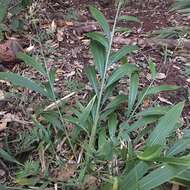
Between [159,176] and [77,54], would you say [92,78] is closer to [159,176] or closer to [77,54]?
[77,54]

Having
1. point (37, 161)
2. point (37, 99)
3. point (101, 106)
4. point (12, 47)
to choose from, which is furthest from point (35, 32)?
point (37, 161)

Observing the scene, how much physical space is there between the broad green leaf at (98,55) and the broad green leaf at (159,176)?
63 cm

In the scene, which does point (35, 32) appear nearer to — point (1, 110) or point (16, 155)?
point (1, 110)

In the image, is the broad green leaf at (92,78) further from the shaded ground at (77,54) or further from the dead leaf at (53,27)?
the dead leaf at (53,27)

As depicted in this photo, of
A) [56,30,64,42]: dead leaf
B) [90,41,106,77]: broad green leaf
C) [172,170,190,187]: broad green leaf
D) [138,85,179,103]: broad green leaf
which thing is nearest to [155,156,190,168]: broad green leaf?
[172,170,190,187]: broad green leaf

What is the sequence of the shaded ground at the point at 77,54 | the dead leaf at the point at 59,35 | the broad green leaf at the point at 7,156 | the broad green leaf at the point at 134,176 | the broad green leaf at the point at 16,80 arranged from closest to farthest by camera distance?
the broad green leaf at the point at 134,176 < the broad green leaf at the point at 7,156 < the broad green leaf at the point at 16,80 < the shaded ground at the point at 77,54 < the dead leaf at the point at 59,35

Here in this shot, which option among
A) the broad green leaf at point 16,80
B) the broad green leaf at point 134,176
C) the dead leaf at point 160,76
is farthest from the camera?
the dead leaf at point 160,76

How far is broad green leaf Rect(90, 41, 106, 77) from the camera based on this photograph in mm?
2010

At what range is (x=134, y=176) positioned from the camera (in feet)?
5.00

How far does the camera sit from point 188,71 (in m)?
2.40

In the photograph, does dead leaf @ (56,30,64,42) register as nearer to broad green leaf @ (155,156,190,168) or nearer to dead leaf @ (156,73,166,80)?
dead leaf @ (156,73,166,80)

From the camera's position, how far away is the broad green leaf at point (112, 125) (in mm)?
1851

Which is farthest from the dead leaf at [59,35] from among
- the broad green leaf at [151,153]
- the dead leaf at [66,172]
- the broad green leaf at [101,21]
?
the broad green leaf at [151,153]

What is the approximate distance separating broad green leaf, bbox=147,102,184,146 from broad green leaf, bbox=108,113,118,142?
0.62 ft
